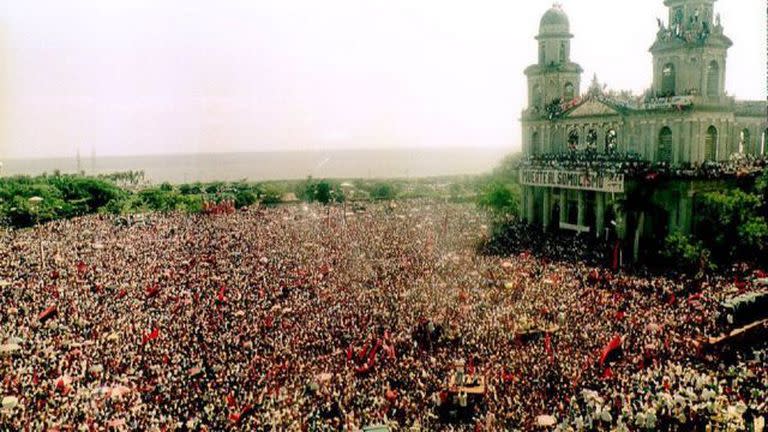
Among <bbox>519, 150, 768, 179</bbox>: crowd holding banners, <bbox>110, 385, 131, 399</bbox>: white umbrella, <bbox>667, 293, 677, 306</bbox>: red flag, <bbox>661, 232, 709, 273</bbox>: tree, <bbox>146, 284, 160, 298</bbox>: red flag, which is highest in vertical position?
<bbox>519, 150, 768, 179</bbox>: crowd holding banners

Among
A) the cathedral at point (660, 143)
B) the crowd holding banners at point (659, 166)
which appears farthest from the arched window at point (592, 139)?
the crowd holding banners at point (659, 166)

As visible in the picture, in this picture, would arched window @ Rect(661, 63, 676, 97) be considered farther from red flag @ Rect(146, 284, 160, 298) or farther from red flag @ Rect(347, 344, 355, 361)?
red flag @ Rect(146, 284, 160, 298)

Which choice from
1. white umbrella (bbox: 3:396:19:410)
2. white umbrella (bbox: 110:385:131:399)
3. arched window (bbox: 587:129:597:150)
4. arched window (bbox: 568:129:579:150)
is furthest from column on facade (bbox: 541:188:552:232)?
white umbrella (bbox: 3:396:19:410)

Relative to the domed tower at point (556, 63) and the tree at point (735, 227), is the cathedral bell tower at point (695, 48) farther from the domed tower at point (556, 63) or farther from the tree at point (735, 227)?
the domed tower at point (556, 63)

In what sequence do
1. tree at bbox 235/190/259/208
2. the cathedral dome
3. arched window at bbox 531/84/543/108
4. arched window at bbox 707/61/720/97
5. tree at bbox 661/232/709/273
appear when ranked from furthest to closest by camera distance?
tree at bbox 235/190/259/208 < arched window at bbox 531/84/543/108 < the cathedral dome < arched window at bbox 707/61/720/97 < tree at bbox 661/232/709/273

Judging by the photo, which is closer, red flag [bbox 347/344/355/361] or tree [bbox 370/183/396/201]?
red flag [bbox 347/344/355/361]

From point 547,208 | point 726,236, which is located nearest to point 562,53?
point 547,208

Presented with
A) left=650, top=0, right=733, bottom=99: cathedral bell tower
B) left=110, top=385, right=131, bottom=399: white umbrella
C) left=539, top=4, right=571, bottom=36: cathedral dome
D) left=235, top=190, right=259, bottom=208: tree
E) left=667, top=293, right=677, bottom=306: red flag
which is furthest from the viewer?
left=235, top=190, right=259, bottom=208: tree

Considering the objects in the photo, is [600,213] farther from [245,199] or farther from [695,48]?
[245,199]
